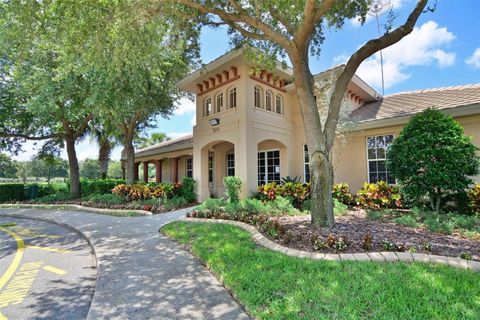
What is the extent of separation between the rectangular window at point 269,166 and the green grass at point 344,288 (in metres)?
9.18

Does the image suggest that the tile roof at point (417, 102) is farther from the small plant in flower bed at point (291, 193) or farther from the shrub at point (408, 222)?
the shrub at point (408, 222)

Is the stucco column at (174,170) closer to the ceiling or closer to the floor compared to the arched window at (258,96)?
closer to the floor

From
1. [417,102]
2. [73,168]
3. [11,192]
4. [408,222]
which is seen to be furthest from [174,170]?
[408,222]

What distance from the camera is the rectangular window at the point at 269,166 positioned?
13824mm

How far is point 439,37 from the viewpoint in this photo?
421 inches

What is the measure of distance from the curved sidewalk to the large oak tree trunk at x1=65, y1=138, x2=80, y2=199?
13.2 m

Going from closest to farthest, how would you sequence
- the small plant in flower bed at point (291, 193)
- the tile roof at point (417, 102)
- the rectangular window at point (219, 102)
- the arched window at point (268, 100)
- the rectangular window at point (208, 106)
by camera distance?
the tile roof at point (417, 102), the small plant in flower bed at point (291, 193), the arched window at point (268, 100), the rectangular window at point (219, 102), the rectangular window at point (208, 106)

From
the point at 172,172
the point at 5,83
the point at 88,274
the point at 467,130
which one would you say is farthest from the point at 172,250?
the point at 5,83

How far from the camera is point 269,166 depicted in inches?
559

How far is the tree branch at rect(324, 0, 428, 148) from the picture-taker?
613 cm

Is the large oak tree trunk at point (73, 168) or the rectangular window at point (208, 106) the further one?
the large oak tree trunk at point (73, 168)

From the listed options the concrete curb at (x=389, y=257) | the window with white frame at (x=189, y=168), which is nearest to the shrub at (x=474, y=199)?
the concrete curb at (x=389, y=257)

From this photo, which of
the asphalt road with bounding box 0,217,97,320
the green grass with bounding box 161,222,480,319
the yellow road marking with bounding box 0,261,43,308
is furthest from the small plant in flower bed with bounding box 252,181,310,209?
the yellow road marking with bounding box 0,261,43,308

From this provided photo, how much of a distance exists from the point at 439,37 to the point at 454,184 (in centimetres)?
700
